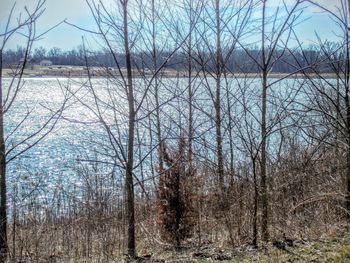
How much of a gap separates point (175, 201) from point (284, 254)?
2.64 meters

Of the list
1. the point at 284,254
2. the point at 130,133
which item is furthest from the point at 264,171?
the point at 130,133

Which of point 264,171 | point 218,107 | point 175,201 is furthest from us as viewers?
point 218,107

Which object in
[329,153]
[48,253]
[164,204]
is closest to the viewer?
[48,253]

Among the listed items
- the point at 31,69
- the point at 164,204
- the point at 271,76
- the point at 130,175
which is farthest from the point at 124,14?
the point at 164,204

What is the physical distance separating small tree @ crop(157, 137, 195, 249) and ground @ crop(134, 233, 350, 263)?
1.34 meters

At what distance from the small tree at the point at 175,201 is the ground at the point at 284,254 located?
134 centimetres

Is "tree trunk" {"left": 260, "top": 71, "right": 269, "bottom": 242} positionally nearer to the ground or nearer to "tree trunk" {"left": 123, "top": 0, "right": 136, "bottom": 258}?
the ground

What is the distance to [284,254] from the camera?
16.1ft

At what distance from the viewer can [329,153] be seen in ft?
31.2

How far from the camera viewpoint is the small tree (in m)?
7.21

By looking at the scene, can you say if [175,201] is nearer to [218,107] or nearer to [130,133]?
[130,133]

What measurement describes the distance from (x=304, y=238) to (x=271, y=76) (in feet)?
8.26

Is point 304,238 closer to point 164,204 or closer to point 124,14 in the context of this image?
point 164,204

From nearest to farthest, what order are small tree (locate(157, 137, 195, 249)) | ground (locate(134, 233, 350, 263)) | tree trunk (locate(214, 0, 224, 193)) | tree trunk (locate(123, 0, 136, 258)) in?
ground (locate(134, 233, 350, 263)) < tree trunk (locate(123, 0, 136, 258)) < small tree (locate(157, 137, 195, 249)) < tree trunk (locate(214, 0, 224, 193))
